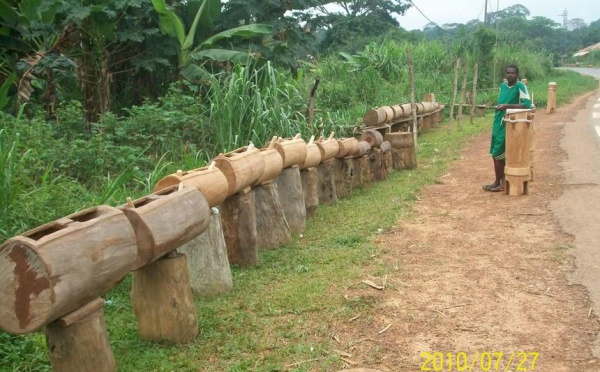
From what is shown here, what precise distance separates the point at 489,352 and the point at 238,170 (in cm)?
249

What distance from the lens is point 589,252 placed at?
219 inches

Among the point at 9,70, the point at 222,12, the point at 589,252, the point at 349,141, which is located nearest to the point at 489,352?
the point at 589,252

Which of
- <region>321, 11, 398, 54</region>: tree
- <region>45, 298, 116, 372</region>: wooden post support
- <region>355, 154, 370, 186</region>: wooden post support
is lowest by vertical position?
<region>355, 154, 370, 186</region>: wooden post support

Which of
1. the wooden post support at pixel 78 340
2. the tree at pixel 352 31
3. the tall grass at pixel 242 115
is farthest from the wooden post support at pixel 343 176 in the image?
the tree at pixel 352 31

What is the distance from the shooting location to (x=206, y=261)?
4.77 meters

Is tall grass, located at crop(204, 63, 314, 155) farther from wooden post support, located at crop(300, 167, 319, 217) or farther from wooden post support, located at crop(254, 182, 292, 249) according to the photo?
wooden post support, located at crop(254, 182, 292, 249)

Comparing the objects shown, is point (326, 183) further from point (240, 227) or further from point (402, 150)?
point (402, 150)

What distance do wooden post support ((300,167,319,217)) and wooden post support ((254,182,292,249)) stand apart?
1.18 metres

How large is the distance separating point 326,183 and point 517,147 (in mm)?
2416

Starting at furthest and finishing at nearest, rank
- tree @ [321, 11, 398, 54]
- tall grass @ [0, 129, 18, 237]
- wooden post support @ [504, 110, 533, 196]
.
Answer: tree @ [321, 11, 398, 54] < wooden post support @ [504, 110, 533, 196] < tall grass @ [0, 129, 18, 237]

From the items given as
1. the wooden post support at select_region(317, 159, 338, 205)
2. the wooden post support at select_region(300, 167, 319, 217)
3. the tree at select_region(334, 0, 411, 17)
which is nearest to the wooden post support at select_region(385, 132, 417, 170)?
the wooden post support at select_region(317, 159, 338, 205)

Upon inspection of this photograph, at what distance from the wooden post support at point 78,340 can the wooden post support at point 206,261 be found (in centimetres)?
150

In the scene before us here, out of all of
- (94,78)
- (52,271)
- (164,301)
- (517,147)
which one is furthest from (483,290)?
(94,78)

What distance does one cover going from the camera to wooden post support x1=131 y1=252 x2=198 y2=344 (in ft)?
12.9
